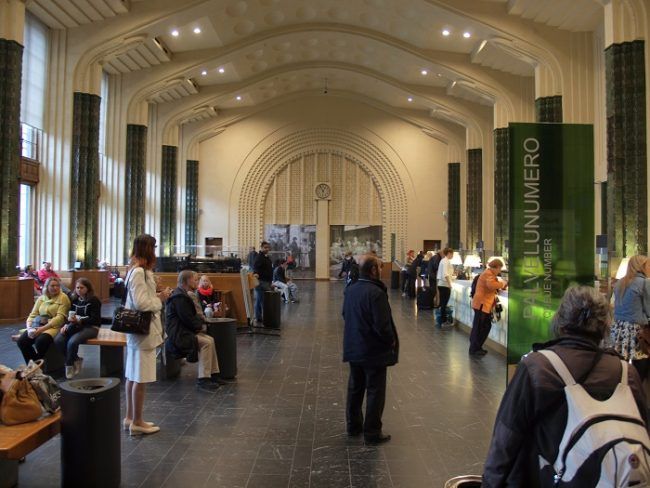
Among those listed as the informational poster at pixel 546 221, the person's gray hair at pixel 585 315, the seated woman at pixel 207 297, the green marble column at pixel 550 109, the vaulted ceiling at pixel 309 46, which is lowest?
the seated woman at pixel 207 297

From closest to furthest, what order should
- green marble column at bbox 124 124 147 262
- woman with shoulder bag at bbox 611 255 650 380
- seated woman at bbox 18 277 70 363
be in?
woman with shoulder bag at bbox 611 255 650 380, seated woman at bbox 18 277 70 363, green marble column at bbox 124 124 147 262

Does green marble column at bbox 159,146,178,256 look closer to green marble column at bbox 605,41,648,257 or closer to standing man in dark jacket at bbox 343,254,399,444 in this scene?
green marble column at bbox 605,41,648,257

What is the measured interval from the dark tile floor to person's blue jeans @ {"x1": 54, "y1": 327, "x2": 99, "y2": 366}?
632mm

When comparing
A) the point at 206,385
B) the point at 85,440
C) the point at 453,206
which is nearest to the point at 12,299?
the point at 206,385

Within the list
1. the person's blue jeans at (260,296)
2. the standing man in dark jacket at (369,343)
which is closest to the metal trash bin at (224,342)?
the standing man in dark jacket at (369,343)

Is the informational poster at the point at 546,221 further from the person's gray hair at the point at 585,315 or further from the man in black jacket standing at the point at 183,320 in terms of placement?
the man in black jacket standing at the point at 183,320

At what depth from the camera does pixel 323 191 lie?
24.9 metres

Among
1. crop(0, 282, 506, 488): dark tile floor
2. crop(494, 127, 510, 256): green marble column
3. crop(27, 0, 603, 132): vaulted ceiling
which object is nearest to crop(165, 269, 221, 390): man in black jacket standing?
crop(0, 282, 506, 488): dark tile floor

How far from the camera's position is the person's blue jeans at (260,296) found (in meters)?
9.32

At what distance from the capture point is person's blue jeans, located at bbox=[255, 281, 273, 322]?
30.6 ft

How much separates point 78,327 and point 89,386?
7.99 ft

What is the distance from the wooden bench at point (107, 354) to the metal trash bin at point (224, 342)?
0.91m

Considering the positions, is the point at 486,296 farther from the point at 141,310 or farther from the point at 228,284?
the point at 141,310

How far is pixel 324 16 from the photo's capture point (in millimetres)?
16500
